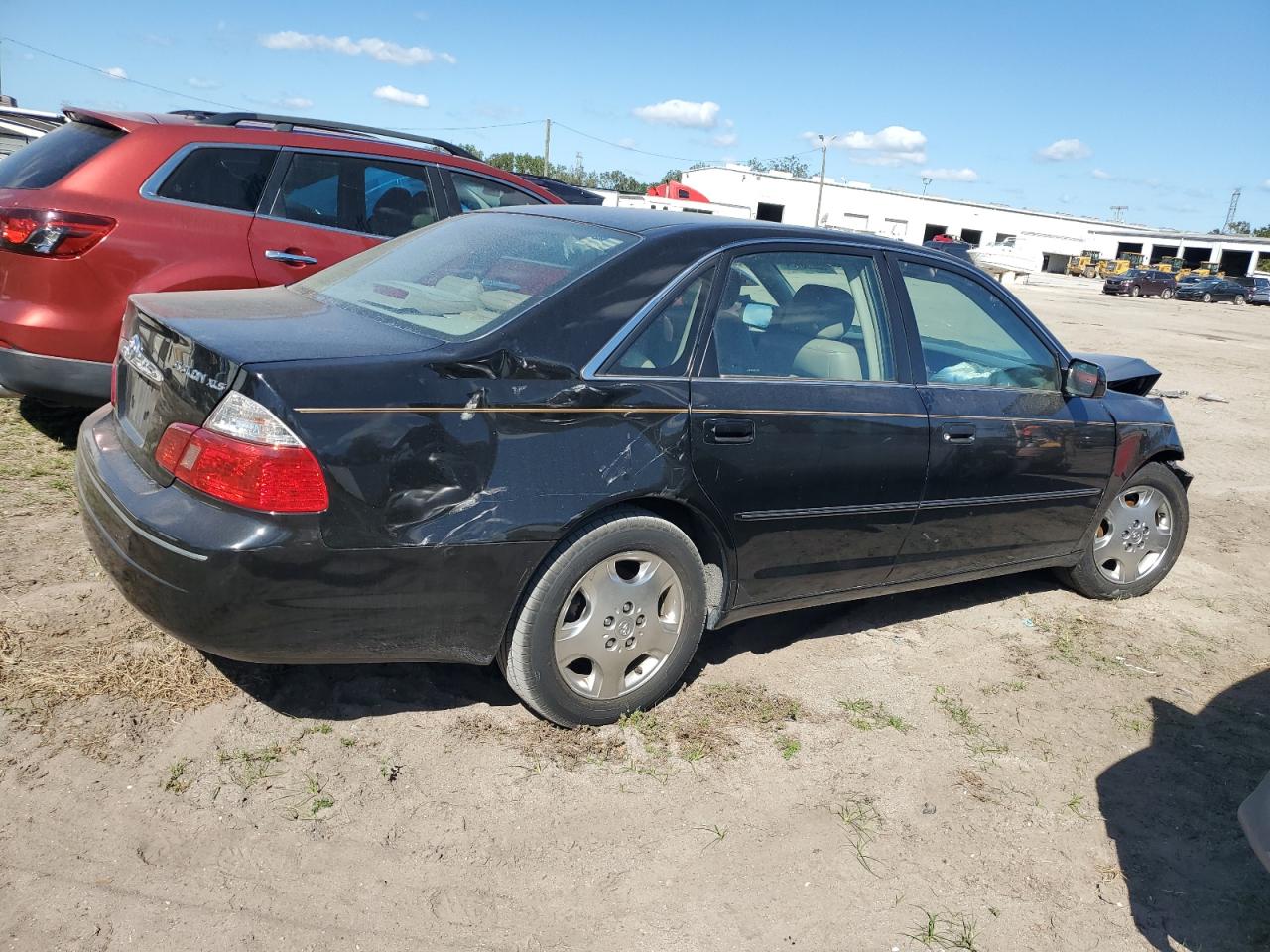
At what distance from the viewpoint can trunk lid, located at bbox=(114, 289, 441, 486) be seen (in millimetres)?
2627

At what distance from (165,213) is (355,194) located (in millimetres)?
1169

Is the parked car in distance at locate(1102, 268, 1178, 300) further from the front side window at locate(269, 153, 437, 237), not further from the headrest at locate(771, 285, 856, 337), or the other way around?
the headrest at locate(771, 285, 856, 337)

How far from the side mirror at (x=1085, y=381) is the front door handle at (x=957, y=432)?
74cm

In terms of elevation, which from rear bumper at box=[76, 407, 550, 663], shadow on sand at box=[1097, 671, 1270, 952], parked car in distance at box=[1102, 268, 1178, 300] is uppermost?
parked car in distance at box=[1102, 268, 1178, 300]

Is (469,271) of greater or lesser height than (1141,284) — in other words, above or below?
below

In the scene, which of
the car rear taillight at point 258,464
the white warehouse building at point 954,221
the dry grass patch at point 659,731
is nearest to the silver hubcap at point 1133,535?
the dry grass patch at point 659,731

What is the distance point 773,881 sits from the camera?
2.64 meters

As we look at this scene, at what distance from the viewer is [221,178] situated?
520 centimetres

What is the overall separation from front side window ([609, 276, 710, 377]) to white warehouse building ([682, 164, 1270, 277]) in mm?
61308

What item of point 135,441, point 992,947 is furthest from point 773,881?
point 135,441

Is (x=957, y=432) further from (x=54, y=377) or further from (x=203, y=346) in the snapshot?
(x=54, y=377)

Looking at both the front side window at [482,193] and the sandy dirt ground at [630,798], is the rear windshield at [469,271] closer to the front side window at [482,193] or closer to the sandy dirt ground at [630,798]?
the sandy dirt ground at [630,798]

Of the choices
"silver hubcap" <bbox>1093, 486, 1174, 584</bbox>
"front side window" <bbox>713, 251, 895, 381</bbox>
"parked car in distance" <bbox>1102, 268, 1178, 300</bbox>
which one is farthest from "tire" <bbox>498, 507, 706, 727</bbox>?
"parked car in distance" <bbox>1102, 268, 1178, 300</bbox>

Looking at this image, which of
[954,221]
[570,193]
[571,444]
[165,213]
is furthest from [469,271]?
[954,221]
